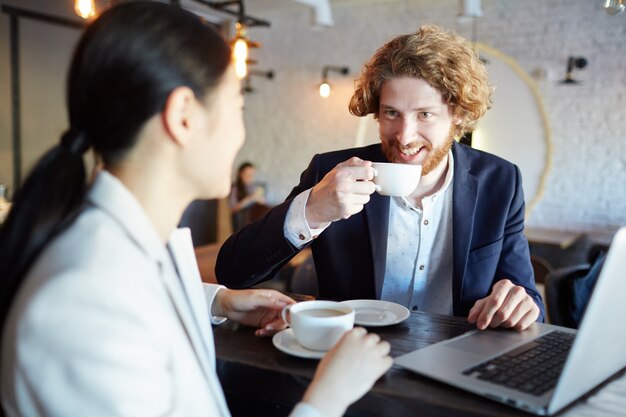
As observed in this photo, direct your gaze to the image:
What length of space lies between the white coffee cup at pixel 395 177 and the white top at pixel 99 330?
72 centimetres

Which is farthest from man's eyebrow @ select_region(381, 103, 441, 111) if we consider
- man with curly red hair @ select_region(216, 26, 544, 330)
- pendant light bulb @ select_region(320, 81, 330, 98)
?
pendant light bulb @ select_region(320, 81, 330, 98)

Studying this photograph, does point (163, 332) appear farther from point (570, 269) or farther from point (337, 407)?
point (570, 269)

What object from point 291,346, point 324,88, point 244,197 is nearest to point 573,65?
point 324,88

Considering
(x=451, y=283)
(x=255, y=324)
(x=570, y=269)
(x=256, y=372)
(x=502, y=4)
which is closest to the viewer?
(x=256, y=372)

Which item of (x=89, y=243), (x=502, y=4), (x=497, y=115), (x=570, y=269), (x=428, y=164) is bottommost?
(x=570, y=269)

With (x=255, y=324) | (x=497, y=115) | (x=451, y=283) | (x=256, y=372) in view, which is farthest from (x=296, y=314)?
(x=497, y=115)

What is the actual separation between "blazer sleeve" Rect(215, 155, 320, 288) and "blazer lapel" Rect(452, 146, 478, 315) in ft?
1.64

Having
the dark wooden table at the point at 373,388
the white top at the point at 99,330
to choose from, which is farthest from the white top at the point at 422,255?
the white top at the point at 99,330

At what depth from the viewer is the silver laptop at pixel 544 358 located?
0.82 meters

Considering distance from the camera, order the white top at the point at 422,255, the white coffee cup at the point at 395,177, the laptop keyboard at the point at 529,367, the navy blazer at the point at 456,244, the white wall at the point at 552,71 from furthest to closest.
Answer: the white wall at the point at 552,71 → the white top at the point at 422,255 → the navy blazer at the point at 456,244 → the white coffee cup at the point at 395,177 → the laptop keyboard at the point at 529,367

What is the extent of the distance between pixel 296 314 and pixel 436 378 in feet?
0.86

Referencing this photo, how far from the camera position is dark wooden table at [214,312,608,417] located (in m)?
0.85

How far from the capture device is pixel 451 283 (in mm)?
1740

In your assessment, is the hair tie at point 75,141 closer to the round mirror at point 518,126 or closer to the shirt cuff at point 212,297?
the shirt cuff at point 212,297
